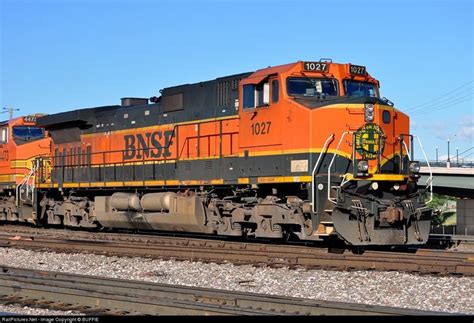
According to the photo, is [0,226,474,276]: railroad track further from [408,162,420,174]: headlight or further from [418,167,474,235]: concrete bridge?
[418,167,474,235]: concrete bridge

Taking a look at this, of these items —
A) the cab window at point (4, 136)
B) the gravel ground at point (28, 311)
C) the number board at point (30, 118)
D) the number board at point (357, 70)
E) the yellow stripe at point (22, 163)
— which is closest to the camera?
the gravel ground at point (28, 311)

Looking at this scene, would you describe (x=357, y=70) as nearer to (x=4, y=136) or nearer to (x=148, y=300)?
(x=148, y=300)

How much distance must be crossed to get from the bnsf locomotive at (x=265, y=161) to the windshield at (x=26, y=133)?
5125 millimetres

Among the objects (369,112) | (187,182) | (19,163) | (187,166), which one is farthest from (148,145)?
(19,163)

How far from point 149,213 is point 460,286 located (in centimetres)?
1039

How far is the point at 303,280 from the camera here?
9.73m

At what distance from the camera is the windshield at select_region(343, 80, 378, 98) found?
45.3ft

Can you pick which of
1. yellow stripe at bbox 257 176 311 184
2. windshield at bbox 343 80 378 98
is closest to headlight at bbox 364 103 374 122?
windshield at bbox 343 80 378 98

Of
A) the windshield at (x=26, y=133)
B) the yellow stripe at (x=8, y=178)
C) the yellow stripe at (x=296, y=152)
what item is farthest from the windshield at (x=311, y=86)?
the yellow stripe at (x=8, y=178)

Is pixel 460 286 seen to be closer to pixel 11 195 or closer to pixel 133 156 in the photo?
pixel 133 156

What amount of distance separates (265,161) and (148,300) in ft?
24.4

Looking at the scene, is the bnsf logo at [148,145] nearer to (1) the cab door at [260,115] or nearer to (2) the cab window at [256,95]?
(1) the cab door at [260,115]

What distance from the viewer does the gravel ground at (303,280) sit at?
8133mm

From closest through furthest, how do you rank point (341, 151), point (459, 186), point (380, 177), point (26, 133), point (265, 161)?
point (380, 177) < point (341, 151) < point (265, 161) < point (26, 133) < point (459, 186)
